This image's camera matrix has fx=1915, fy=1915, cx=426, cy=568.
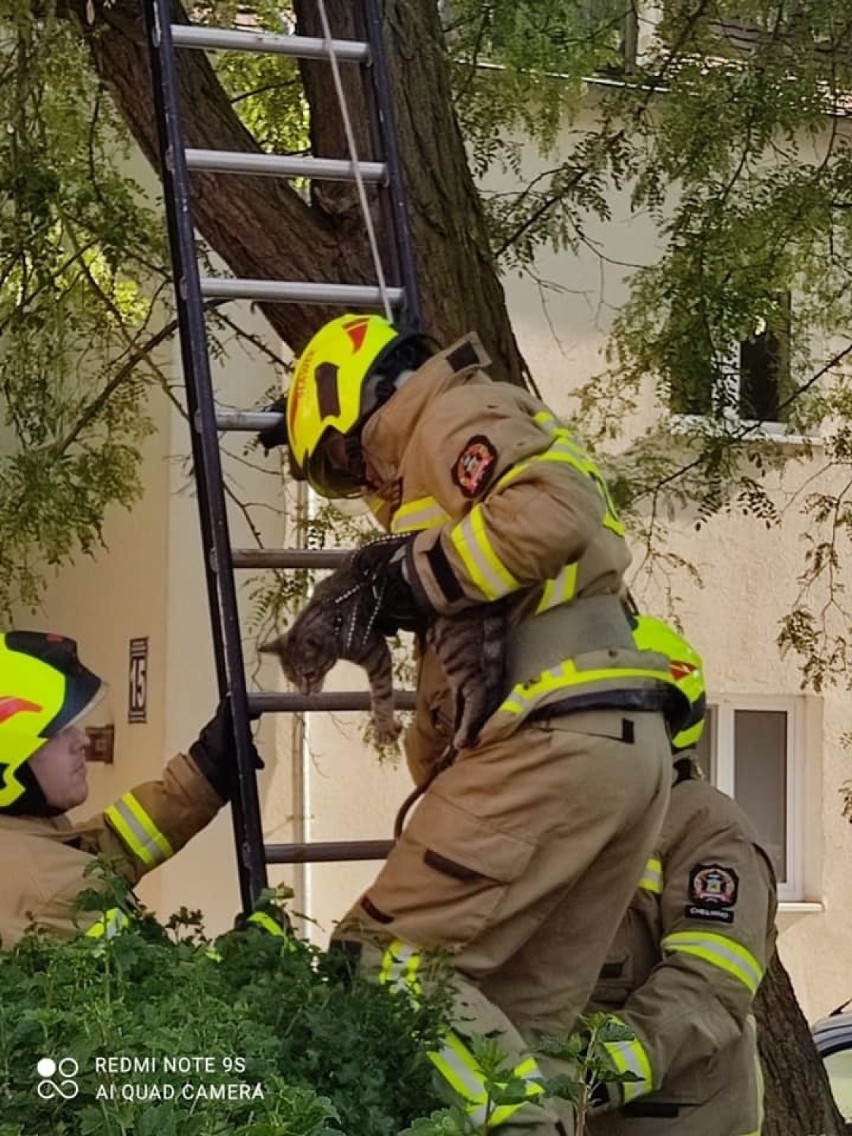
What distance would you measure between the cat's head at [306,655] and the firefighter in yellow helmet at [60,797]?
1.11 feet

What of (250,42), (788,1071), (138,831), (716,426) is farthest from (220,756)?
(716,426)

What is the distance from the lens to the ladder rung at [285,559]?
409 centimetres

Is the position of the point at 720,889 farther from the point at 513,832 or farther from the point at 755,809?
the point at 755,809

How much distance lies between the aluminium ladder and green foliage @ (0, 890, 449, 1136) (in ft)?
2.95

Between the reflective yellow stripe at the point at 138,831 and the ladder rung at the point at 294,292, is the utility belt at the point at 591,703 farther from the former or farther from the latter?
the ladder rung at the point at 294,292

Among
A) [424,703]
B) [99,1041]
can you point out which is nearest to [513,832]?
[424,703]

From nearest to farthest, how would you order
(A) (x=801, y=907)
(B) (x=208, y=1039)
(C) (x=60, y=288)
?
(B) (x=208, y=1039) < (C) (x=60, y=288) < (A) (x=801, y=907)

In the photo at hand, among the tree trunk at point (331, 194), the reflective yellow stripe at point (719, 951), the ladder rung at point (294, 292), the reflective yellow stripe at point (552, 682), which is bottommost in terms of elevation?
the reflective yellow stripe at point (719, 951)

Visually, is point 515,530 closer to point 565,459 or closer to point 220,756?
point 565,459

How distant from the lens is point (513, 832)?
3193 millimetres

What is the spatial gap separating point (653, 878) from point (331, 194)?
79.1 inches

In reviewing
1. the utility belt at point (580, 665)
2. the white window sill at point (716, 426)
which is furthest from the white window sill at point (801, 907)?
the utility belt at point (580, 665)

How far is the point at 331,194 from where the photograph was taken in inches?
191

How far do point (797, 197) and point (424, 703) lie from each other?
3696 millimetres
